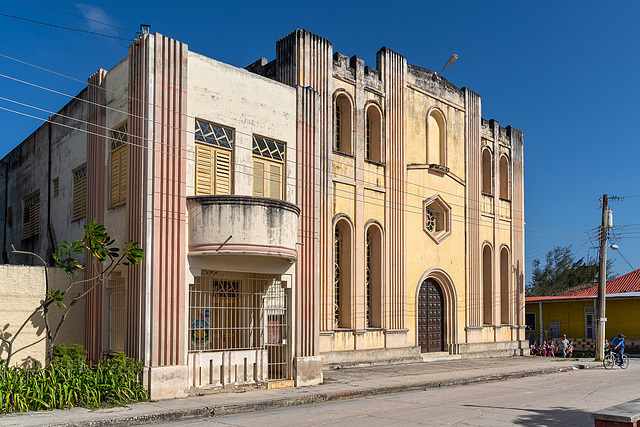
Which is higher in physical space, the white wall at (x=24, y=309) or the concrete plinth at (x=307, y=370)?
the white wall at (x=24, y=309)

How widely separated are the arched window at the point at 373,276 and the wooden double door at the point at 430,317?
257cm

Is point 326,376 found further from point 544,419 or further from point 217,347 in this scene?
point 544,419

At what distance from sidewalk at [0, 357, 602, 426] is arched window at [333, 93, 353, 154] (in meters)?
7.29

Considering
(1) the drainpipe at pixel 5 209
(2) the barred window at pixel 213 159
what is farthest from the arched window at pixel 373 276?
(1) the drainpipe at pixel 5 209

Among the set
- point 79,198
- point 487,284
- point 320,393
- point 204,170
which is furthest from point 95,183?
point 487,284

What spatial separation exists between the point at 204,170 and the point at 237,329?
4.13 metres

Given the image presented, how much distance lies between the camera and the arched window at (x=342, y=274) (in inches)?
810

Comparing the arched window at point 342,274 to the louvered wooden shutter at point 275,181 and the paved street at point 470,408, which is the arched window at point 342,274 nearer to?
the paved street at point 470,408

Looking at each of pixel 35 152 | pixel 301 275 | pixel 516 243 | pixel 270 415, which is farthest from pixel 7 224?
pixel 516 243

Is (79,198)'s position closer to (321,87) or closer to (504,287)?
(321,87)

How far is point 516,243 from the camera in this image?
29719 mm

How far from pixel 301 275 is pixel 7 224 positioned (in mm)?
11290

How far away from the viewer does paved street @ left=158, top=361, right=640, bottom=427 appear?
11.1m

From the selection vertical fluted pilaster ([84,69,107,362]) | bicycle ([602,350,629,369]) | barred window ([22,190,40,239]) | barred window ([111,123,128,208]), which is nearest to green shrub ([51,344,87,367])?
vertical fluted pilaster ([84,69,107,362])
